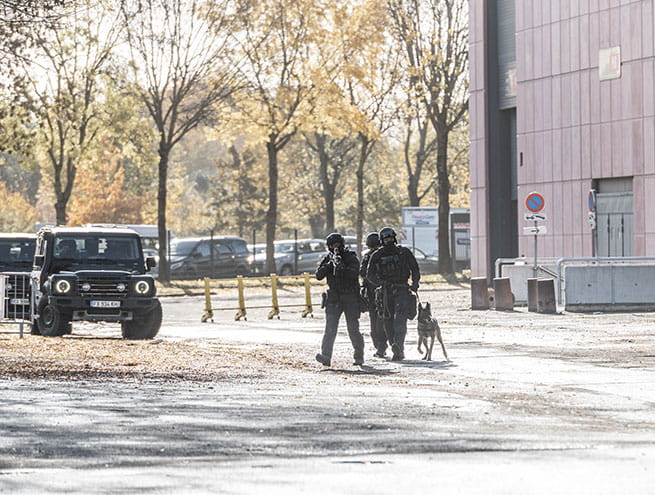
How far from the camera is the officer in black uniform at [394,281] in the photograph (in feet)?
57.5

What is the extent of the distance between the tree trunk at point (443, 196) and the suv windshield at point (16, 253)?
25406 mm

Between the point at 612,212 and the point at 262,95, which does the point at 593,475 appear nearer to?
the point at 612,212

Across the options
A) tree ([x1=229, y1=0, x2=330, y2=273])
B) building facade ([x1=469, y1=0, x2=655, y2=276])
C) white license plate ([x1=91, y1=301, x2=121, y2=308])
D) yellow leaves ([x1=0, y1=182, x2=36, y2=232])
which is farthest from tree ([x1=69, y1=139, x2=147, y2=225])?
white license plate ([x1=91, y1=301, x2=121, y2=308])

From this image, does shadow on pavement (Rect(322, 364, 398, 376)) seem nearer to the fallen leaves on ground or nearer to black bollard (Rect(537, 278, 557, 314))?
the fallen leaves on ground

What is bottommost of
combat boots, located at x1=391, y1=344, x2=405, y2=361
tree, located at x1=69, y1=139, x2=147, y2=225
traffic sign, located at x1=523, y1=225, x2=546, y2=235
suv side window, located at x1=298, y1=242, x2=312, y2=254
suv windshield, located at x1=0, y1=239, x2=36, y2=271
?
combat boots, located at x1=391, y1=344, x2=405, y2=361

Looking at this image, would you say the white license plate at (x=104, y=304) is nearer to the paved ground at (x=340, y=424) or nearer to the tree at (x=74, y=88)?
the paved ground at (x=340, y=424)

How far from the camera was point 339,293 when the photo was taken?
1709cm

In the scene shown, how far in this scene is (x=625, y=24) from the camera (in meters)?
38.2

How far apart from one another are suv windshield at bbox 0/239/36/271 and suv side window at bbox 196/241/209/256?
97.0ft

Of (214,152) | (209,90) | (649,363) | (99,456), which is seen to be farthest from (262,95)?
(214,152)

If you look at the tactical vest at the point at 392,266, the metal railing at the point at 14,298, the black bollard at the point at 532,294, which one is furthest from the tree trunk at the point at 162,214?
the tactical vest at the point at 392,266

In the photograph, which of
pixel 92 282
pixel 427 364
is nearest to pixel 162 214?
pixel 92 282

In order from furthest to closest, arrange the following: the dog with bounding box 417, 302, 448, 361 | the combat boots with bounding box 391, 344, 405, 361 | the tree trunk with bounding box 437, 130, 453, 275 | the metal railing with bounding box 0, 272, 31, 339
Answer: the tree trunk with bounding box 437, 130, 453, 275, the metal railing with bounding box 0, 272, 31, 339, the combat boots with bounding box 391, 344, 405, 361, the dog with bounding box 417, 302, 448, 361

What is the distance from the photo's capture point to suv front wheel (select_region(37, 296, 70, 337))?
23352 mm
